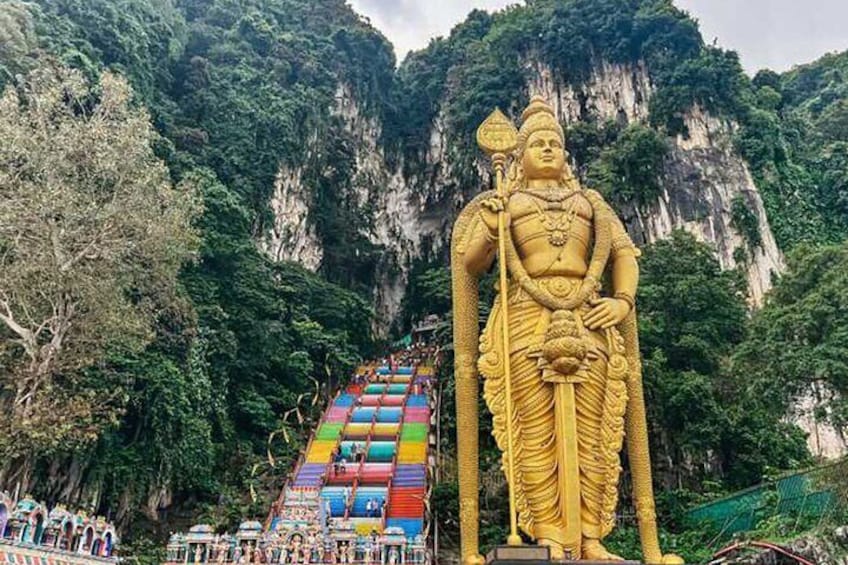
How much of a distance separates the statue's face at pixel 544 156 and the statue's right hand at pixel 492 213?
0.45 meters

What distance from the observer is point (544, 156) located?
4703 mm

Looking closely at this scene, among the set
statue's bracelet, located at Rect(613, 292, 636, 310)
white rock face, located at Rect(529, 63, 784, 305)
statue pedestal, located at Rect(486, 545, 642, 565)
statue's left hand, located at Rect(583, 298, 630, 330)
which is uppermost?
white rock face, located at Rect(529, 63, 784, 305)

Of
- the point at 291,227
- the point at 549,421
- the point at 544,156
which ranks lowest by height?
the point at 549,421

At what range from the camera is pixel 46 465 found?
33.2 feet

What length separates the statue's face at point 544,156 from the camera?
4.70 meters

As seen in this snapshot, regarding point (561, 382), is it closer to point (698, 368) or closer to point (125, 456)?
point (125, 456)

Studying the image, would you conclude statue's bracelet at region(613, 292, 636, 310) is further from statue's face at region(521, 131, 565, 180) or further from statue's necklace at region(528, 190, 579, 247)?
statue's face at region(521, 131, 565, 180)

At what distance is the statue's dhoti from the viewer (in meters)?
4.00

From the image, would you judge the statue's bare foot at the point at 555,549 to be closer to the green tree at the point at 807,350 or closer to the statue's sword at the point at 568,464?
the statue's sword at the point at 568,464

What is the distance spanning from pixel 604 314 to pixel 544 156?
42.9 inches

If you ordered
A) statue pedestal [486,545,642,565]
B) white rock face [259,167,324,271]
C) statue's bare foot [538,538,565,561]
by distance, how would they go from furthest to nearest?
white rock face [259,167,324,271] → statue's bare foot [538,538,565,561] → statue pedestal [486,545,642,565]

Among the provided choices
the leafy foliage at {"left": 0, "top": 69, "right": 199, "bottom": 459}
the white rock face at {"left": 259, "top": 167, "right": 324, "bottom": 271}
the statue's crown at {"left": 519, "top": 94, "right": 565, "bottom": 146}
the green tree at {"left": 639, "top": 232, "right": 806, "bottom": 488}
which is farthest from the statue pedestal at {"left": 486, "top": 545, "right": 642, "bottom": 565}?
the white rock face at {"left": 259, "top": 167, "right": 324, "bottom": 271}

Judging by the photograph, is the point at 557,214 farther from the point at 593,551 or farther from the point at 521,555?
the point at 521,555

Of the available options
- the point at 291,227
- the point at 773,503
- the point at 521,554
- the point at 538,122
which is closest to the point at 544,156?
the point at 538,122
